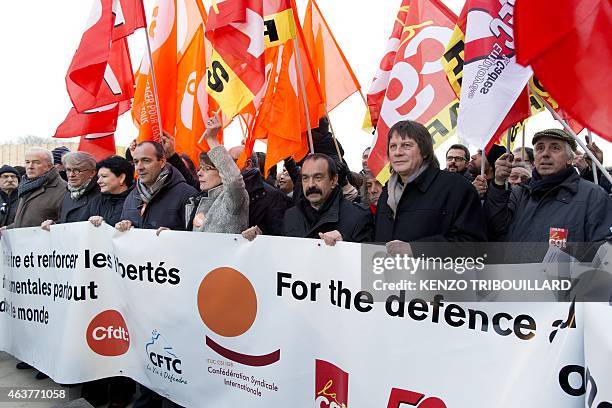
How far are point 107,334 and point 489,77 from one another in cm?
316

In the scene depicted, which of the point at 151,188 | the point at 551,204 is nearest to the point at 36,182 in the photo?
the point at 151,188

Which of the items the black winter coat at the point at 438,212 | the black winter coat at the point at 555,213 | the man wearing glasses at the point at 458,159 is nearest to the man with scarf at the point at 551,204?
the black winter coat at the point at 555,213

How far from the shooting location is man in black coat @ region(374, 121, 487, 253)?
298cm

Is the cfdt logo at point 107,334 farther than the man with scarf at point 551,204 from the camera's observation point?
Yes

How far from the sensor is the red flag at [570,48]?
108 inches

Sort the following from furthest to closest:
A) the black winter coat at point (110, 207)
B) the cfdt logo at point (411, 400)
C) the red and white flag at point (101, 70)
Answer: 1. the red and white flag at point (101, 70)
2. the black winter coat at point (110, 207)
3. the cfdt logo at point (411, 400)

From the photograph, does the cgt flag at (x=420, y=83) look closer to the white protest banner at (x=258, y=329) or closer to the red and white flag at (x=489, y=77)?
the red and white flag at (x=489, y=77)

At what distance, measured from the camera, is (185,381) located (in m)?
3.62

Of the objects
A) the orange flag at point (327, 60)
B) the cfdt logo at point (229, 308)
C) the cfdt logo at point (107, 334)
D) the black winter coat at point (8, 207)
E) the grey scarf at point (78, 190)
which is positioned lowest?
the cfdt logo at point (107, 334)

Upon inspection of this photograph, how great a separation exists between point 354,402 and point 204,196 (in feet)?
6.49

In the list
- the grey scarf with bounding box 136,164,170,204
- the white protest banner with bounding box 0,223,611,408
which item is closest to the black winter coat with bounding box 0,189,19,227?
the white protest banner with bounding box 0,223,611,408

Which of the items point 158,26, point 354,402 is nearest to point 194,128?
point 158,26

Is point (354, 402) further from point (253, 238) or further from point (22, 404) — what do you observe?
point (22, 404)

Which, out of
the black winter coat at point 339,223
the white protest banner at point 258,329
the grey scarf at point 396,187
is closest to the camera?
the white protest banner at point 258,329
